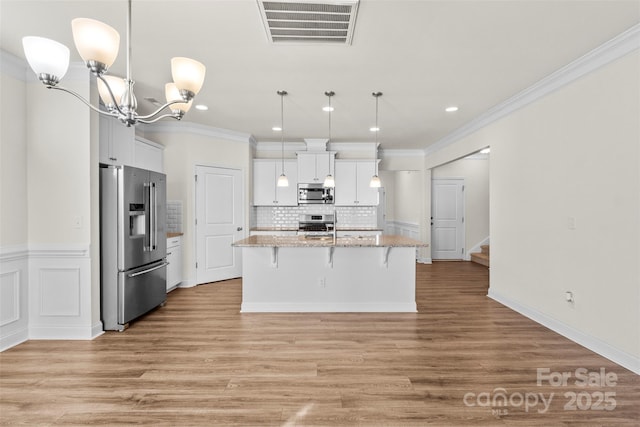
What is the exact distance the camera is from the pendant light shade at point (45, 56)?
1.44m

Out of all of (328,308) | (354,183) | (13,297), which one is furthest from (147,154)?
(354,183)

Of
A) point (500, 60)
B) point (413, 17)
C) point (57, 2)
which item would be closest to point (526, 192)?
point (500, 60)

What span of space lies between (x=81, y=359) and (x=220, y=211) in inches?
122

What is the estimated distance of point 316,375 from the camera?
7.93 ft

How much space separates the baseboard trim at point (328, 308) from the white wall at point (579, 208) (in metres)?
1.53

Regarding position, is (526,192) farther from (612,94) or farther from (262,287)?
(262,287)

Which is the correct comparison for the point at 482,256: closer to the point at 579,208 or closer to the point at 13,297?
the point at 579,208

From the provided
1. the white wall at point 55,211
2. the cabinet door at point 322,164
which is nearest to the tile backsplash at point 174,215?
the white wall at point 55,211

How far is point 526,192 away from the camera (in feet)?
12.2

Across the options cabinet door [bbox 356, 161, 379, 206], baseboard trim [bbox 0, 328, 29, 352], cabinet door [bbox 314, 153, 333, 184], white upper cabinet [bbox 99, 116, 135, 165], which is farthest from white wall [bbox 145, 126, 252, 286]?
cabinet door [bbox 356, 161, 379, 206]

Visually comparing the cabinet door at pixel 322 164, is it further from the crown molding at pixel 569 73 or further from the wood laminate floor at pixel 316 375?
the wood laminate floor at pixel 316 375

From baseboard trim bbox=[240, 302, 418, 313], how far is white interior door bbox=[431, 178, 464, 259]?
418 centimetres

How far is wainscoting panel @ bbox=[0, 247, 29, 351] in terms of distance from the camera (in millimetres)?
2838

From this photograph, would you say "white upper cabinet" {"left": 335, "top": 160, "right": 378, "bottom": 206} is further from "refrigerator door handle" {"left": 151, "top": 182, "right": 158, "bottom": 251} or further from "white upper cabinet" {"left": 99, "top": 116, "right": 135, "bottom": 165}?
"white upper cabinet" {"left": 99, "top": 116, "right": 135, "bottom": 165}
